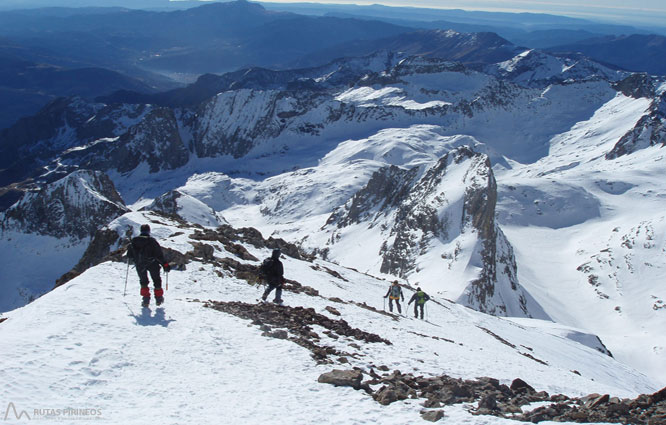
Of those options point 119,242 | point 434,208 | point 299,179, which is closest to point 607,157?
point 299,179

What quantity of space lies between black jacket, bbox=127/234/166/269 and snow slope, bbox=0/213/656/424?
1.22 m

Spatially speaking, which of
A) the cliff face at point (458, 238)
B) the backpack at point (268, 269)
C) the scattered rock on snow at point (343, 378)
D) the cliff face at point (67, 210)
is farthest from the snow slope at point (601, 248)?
the cliff face at point (67, 210)

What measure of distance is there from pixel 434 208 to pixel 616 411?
71161 mm

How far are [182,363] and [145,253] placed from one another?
559cm

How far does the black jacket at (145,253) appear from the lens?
50.8 ft

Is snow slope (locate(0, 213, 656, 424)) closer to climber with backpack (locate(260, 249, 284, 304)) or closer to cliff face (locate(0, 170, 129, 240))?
climber with backpack (locate(260, 249, 284, 304))

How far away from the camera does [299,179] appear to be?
654 ft

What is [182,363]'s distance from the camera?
11.1m

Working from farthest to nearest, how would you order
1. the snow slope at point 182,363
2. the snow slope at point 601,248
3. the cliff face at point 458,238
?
the snow slope at point 601,248 < the cliff face at point 458,238 < the snow slope at point 182,363

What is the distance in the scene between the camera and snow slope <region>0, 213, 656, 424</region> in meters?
8.92

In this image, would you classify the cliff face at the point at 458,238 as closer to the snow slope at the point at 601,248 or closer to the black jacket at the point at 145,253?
the snow slope at the point at 601,248

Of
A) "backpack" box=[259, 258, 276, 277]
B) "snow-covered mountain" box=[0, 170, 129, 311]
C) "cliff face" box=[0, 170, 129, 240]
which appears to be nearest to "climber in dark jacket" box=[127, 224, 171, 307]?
"backpack" box=[259, 258, 276, 277]

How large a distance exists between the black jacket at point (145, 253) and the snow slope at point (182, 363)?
47.9 inches

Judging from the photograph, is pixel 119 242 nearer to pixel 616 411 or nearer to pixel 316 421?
pixel 316 421
